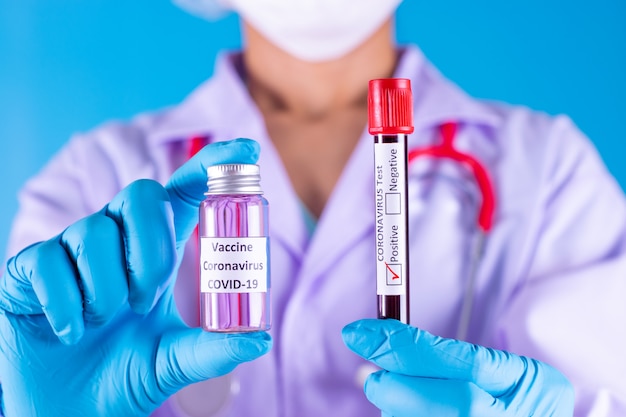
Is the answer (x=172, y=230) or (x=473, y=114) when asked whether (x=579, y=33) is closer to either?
(x=473, y=114)

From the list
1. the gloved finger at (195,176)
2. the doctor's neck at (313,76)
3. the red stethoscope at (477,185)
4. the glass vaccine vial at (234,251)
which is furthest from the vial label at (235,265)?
the doctor's neck at (313,76)

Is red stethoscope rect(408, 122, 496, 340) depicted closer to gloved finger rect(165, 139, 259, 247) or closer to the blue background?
the blue background

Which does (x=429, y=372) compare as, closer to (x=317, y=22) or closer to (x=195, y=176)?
(x=195, y=176)

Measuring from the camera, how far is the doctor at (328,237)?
885 mm

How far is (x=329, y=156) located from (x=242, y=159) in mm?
395

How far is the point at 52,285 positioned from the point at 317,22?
21.4 inches

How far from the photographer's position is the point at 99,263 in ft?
2.63

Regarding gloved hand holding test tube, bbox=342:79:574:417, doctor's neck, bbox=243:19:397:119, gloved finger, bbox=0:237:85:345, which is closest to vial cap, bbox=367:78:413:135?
gloved hand holding test tube, bbox=342:79:574:417

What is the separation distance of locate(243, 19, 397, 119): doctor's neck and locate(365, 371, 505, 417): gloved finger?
0.56 m

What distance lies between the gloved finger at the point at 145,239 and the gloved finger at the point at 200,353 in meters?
0.06

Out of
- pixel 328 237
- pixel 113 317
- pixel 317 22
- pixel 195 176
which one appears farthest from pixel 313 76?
pixel 113 317

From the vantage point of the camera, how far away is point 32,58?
1.34m

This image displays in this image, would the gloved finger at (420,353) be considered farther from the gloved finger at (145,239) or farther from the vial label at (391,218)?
the gloved finger at (145,239)

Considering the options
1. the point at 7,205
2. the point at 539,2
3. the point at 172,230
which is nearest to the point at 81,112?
the point at 7,205
